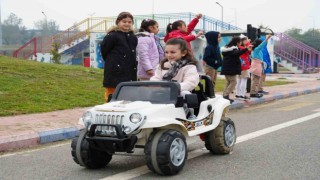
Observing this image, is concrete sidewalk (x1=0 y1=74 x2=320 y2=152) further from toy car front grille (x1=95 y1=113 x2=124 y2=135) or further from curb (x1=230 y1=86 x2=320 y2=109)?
curb (x1=230 y1=86 x2=320 y2=109)

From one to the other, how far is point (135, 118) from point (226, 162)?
148 centimetres

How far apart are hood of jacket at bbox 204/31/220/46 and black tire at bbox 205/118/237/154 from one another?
5.34 metres

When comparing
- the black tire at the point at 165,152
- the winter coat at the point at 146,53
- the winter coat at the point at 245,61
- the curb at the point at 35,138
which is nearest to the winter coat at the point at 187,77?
the black tire at the point at 165,152

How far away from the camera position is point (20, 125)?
27.9ft

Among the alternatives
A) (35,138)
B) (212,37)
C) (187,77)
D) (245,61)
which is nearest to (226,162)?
(187,77)

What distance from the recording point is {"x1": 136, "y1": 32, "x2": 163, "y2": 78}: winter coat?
827 cm

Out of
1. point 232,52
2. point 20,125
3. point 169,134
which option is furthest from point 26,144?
point 232,52

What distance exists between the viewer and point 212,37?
38.5 feet

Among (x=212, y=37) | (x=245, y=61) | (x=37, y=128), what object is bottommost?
(x=37, y=128)

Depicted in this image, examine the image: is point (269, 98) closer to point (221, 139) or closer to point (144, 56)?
point (144, 56)

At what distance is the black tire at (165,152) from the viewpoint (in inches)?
204

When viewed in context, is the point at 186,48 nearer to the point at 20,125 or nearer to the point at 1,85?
the point at 20,125

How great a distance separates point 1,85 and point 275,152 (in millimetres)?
7767

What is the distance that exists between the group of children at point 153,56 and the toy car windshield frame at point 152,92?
0.81 ft
